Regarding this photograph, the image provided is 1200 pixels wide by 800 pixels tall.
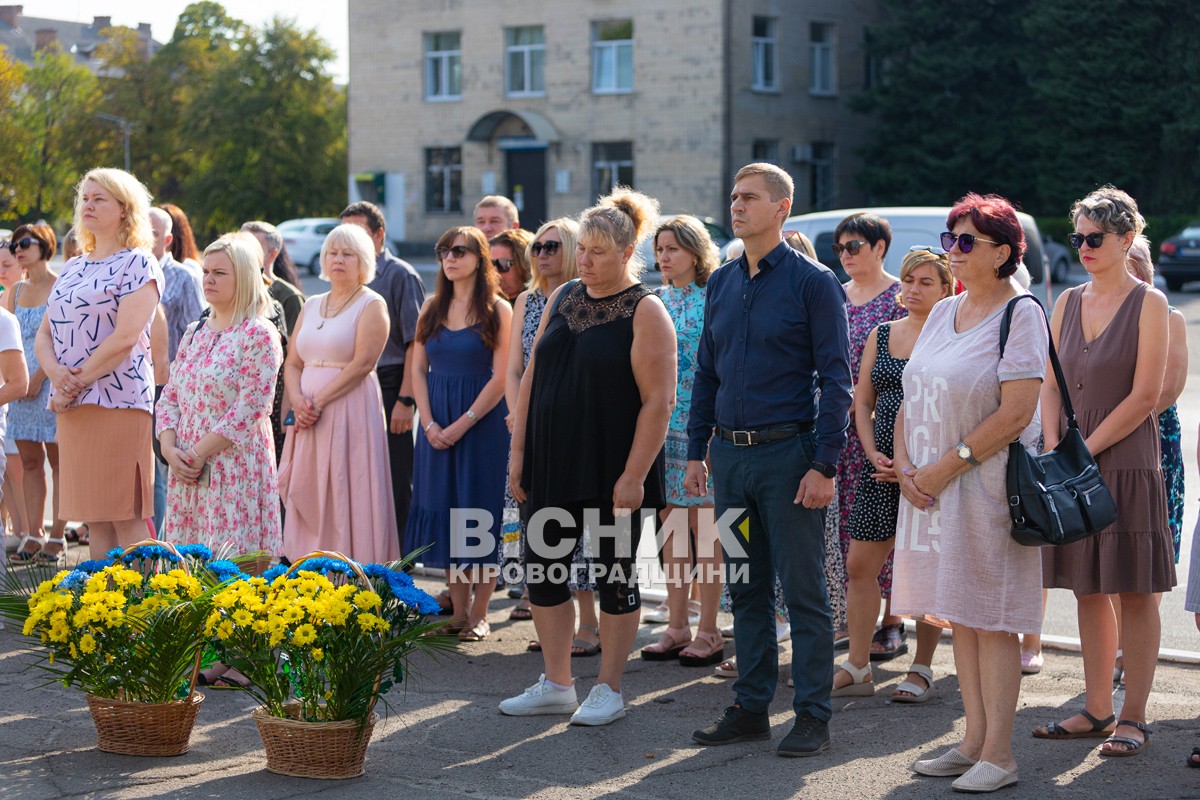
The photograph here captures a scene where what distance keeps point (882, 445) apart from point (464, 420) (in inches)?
86.3

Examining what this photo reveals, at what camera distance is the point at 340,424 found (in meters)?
7.32

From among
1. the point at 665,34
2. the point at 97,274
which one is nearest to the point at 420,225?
the point at 665,34

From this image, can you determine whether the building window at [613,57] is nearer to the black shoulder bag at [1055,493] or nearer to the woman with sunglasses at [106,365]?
the woman with sunglasses at [106,365]

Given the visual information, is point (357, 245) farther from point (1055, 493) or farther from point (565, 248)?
point (1055, 493)

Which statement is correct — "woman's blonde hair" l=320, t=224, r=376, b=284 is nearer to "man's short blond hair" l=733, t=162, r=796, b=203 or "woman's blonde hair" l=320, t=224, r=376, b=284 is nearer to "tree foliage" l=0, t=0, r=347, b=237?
"man's short blond hair" l=733, t=162, r=796, b=203

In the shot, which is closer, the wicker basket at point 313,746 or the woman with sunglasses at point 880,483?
the wicker basket at point 313,746

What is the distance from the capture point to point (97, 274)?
7047 millimetres

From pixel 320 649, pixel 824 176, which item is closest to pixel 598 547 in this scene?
pixel 320 649

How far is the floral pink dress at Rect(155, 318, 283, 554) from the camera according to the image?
669cm

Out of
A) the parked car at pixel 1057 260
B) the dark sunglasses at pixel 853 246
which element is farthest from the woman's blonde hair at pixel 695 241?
the parked car at pixel 1057 260

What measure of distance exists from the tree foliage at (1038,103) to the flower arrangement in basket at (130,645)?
36.2 m

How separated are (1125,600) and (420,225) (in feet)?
135

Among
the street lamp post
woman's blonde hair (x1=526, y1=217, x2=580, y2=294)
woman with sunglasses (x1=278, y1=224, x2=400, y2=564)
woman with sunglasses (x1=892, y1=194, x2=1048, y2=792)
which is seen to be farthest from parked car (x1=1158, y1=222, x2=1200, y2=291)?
the street lamp post

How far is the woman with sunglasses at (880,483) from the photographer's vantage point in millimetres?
6445
